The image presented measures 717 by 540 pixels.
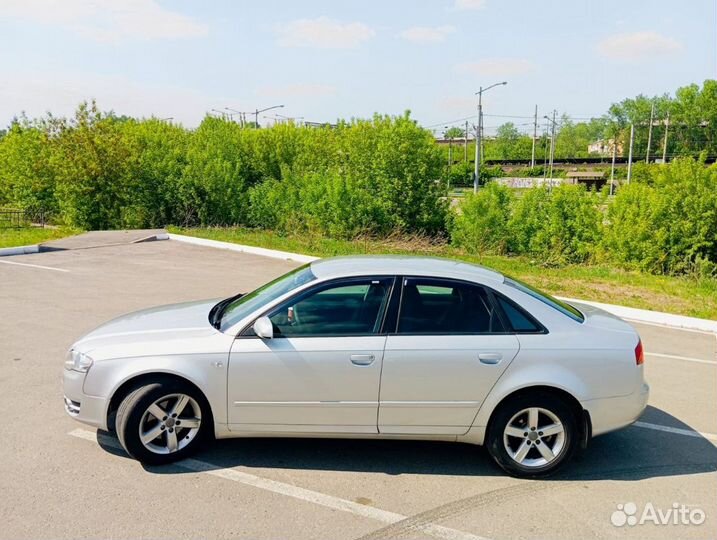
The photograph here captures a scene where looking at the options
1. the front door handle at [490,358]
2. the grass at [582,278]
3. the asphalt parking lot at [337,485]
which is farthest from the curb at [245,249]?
the front door handle at [490,358]

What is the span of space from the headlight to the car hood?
0.14ft

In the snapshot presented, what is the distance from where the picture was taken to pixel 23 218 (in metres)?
28.2

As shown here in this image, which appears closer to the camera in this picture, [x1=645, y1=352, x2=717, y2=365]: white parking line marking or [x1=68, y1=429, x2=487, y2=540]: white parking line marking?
[x1=68, y1=429, x2=487, y2=540]: white parking line marking

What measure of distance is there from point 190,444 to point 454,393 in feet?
6.53

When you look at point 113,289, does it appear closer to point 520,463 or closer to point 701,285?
point 520,463

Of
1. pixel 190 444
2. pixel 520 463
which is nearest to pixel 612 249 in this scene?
pixel 520 463

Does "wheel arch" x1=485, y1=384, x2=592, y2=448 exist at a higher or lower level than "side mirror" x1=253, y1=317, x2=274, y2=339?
lower

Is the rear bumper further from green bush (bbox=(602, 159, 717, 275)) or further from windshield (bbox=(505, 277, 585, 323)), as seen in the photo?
green bush (bbox=(602, 159, 717, 275))

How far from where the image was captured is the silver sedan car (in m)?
4.32

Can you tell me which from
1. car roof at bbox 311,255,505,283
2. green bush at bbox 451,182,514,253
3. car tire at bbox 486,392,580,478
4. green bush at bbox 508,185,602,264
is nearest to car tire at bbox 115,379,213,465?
car roof at bbox 311,255,505,283

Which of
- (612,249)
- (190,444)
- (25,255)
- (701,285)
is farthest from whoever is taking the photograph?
(612,249)

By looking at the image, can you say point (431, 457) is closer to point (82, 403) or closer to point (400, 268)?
point (400, 268)

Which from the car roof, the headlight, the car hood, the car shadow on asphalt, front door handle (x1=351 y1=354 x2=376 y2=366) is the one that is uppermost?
the car roof

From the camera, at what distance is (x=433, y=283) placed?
4613 mm
